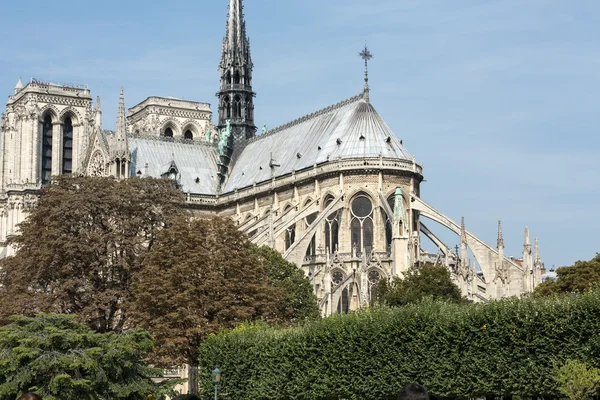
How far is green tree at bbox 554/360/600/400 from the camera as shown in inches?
1191

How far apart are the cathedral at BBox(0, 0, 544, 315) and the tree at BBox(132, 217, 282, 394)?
49.7ft

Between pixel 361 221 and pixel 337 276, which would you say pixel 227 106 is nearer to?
pixel 361 221

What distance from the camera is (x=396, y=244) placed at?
6950 cm

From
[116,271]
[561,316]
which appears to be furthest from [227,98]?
[561,316]

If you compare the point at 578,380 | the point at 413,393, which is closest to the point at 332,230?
the point at 578,380

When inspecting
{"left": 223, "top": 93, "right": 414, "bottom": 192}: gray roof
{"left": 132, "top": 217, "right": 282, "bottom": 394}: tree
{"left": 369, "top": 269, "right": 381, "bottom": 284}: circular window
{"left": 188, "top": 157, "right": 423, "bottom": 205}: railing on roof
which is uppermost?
{"left": 223, "top": 93, "right": 414, "bottom": 192}: gray roof

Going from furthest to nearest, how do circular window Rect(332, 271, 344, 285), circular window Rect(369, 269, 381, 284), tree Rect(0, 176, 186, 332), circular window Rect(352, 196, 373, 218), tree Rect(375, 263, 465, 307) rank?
circular window Rect(352, 196, 373, 218), circular window Rect(332, 271, 344, 285), circular window Rect(369, 269, 381, 284), tree Rect(375, 263, 465, 307), tree Rect(0, 176, 186, 332)

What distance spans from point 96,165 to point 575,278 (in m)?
48.1

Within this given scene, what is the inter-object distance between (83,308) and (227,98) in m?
45.2

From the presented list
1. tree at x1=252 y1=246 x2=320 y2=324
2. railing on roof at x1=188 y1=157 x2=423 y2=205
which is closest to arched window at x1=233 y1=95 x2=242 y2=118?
railing on roof at x1=188 y1=157 x2=423 y2=205

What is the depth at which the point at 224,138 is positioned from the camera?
95812 mm

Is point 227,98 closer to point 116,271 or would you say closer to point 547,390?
point 116,271

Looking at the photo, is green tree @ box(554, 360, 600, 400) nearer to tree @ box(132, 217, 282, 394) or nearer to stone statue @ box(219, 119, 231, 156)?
tree @ box(132, 217, 282, 394)

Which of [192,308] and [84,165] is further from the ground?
[84,165]
